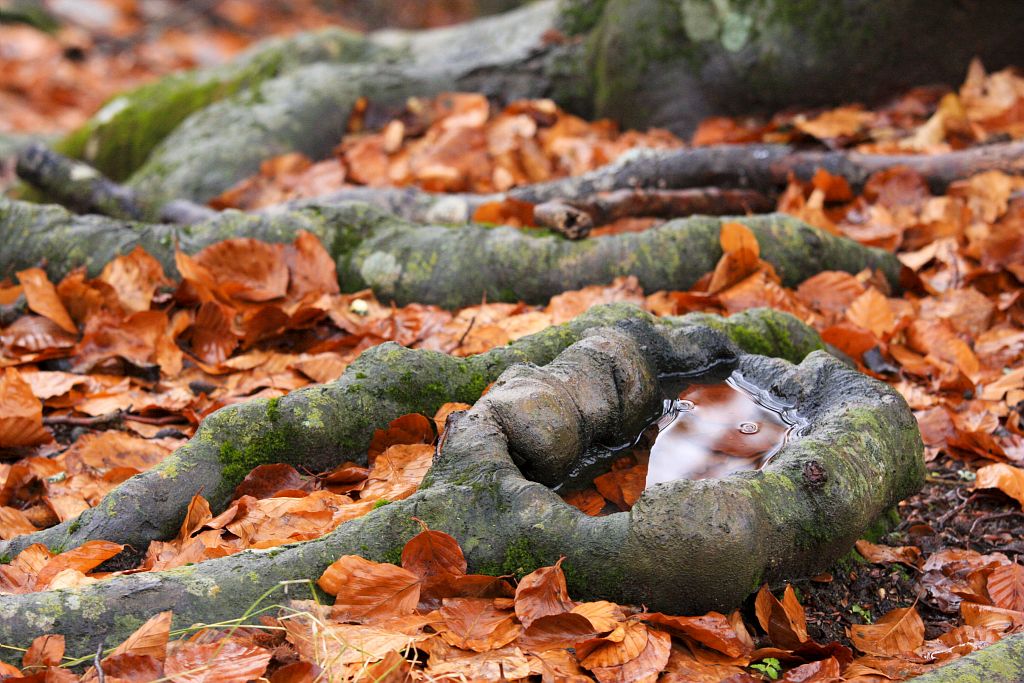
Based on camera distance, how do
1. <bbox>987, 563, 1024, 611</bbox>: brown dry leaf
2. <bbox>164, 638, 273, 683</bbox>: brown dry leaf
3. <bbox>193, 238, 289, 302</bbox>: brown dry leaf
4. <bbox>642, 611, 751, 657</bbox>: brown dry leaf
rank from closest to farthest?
1. <bbox>164, 638, 273, 683</bbox>: brown dry leaf
2. <bbox>642, 611, 751, 657</bbox>: brown dry leaf
3. <bbox>987, 563, 1024, 611</bbox>: brown dry leaf
4. <bbox>193, 238, 289, 302</bbox>: brown dry leaf

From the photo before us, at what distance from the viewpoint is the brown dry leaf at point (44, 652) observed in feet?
5.92

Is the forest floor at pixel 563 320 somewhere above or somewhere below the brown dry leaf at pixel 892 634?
above

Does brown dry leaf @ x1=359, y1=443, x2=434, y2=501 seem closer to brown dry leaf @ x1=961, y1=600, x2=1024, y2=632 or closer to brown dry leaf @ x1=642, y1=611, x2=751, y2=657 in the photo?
brown dry leaf @ x1=642, y1=611, x2=751, y2=657

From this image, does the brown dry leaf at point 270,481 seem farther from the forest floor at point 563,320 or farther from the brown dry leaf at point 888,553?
the brown dry leaf at point 888,553

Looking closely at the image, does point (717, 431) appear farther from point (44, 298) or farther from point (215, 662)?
point (44, 298)

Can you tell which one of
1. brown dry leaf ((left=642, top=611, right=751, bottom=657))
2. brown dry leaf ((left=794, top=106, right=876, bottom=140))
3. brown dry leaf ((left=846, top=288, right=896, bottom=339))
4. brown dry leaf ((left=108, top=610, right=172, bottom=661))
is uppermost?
brown dry leaf ((left=794, top=106, right=876, bottom=140))

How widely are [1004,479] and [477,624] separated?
1.75 meters

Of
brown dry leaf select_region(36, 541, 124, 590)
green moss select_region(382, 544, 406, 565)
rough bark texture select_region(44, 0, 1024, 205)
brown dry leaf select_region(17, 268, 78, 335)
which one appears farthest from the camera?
rough bark texture select_region(44, 0, 1024, 205)

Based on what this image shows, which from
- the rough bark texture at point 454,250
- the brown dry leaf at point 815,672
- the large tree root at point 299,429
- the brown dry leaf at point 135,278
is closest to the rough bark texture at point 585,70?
the rough bark texture at point 454,250

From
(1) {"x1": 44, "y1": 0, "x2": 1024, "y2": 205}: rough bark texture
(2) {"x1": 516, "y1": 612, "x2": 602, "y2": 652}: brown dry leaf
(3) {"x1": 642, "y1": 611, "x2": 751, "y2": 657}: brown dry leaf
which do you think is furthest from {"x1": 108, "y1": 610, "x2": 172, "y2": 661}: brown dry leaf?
(1) {"x1": 44, "y1": 0, "x2": 1024, "y2": 205}: rough bark texture

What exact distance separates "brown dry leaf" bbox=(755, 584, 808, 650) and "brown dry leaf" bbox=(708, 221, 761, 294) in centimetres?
176

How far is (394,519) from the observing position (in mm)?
2041

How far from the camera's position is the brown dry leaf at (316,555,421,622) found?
6.30ft

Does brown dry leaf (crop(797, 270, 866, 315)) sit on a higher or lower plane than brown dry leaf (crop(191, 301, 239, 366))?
lower
